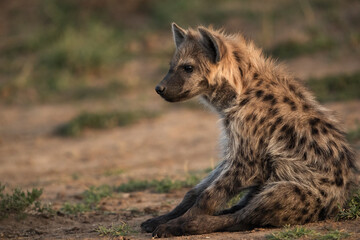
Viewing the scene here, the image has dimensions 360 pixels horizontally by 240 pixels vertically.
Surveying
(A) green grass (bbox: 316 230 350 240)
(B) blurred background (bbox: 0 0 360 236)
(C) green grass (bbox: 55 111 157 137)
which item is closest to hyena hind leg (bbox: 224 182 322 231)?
(A) green grass (bbox: 316 230 350 240)

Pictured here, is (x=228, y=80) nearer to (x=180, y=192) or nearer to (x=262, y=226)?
(x=262, y=226)

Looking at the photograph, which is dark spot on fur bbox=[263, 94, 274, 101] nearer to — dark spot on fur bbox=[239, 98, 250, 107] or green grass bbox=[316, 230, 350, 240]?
dark spot on fur bbox=[239, 98, 250, 107]

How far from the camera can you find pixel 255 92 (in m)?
3.76

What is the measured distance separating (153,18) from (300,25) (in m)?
3.17

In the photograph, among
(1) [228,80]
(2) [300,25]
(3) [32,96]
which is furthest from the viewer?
(2) [300,25]

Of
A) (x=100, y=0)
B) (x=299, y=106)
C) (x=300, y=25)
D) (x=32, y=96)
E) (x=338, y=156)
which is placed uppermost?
(x=100, y=0)

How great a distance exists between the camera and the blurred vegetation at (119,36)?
9594 mm

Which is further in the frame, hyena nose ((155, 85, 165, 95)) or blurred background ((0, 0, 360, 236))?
blurred background ((0, 0, 360, 236))

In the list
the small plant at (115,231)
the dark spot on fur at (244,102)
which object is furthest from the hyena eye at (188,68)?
the small plant at (115,231)

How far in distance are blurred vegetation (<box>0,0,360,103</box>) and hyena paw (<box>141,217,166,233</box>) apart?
17.6ft

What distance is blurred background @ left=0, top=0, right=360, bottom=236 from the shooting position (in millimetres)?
6621

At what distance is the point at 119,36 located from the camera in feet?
37.1

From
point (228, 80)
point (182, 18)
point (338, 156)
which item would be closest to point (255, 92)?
point (228, 80)

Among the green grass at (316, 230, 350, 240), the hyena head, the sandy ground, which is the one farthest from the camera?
the sandy ground
